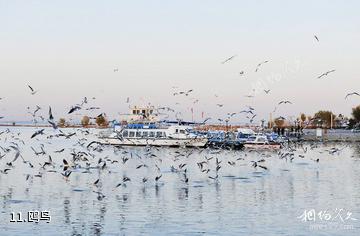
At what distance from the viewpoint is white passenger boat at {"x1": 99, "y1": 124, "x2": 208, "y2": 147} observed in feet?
377

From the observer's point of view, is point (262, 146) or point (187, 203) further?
point (262, 146)

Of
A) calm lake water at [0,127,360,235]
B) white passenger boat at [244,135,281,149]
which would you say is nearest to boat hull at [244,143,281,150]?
white passenger boat at [244,135,281,149]

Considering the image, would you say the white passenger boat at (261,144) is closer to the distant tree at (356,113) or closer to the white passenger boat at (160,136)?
the white passenger boat at (160,136)

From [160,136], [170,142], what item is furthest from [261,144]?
[160,136]

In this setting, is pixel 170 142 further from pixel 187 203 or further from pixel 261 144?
pixel 187 203

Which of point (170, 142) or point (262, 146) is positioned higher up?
point (170, 142)

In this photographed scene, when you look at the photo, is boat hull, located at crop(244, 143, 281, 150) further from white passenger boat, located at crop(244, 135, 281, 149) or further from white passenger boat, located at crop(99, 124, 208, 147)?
white passenger boat, located at crop(99, 124, 208, 147)

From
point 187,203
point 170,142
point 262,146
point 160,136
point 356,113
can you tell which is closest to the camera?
point 187,203

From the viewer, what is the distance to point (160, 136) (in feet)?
385

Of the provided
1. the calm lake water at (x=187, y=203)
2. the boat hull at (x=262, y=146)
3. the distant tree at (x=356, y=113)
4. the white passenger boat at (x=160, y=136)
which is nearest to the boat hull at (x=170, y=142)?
the white passenger boat at (x=160, y=136)

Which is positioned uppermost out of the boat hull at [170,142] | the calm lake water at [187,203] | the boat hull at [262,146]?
the boat hull at [170,142]

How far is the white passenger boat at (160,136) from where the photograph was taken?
11494 cm

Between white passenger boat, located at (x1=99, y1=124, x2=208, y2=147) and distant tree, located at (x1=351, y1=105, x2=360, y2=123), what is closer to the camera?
white passenger boat, located at (x1=99, y1=124, x2=208, y2=147)

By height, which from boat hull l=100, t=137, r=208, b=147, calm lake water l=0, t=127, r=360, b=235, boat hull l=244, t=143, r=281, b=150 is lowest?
calm lake water l=0, t=127, r=360, b=235
